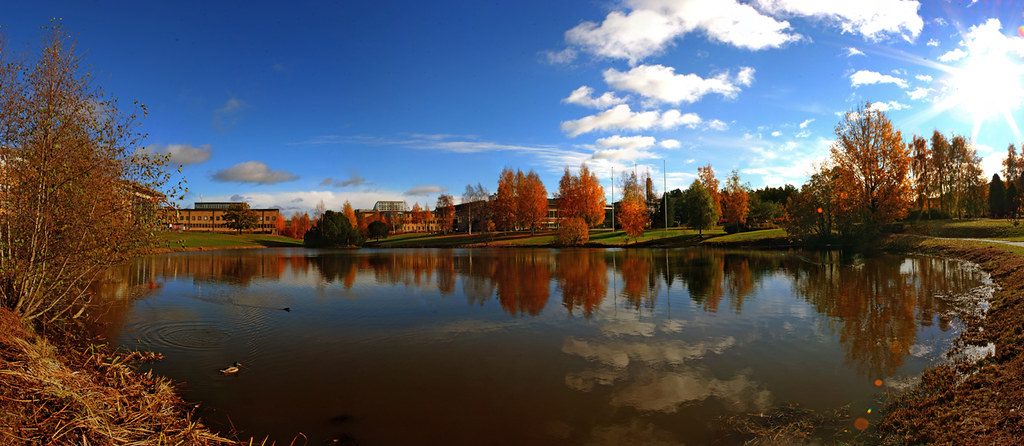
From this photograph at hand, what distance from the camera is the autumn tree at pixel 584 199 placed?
306 ft

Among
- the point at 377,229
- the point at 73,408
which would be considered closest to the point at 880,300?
the point at 73,408

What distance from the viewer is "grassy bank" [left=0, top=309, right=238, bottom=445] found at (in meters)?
5.95

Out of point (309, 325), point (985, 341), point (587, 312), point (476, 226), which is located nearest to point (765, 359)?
point (985, 341)

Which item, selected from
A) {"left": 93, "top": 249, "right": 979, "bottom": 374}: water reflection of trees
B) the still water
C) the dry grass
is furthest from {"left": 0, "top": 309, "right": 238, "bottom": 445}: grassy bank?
{"left": 93, "top": 249, "right": 979, "bottom": 374}: water reflection of trees

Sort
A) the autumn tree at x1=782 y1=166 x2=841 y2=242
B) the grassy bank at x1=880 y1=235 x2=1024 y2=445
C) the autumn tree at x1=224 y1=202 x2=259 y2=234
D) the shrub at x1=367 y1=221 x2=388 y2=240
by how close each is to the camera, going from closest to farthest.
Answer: the grassy bank at x1=880 y1=235 x2=1024 y2=445
the autumn tree at x1=782 y1=166 x2=841 y2=242
the shrub at x1=367 y1=221 x2=388 y2=240
the autumn tree at x1=224 y1=202 x2=259 y2=234

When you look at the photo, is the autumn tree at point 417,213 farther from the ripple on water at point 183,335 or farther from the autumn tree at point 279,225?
the ripple on water at point 183,335

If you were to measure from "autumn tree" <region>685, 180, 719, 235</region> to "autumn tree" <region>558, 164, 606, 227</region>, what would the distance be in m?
21.2

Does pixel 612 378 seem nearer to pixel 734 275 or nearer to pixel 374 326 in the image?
pixel 374 326

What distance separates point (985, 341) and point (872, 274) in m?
19.4

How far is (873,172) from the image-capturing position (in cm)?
5266

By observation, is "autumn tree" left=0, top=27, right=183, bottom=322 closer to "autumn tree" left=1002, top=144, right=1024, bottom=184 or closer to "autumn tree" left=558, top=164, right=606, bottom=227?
"autumn tree" left=558, top=164, right=606, bottom=227

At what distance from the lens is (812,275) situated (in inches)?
1189

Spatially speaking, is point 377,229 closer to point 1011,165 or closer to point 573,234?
point 573,234

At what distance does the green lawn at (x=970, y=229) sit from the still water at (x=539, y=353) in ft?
100
